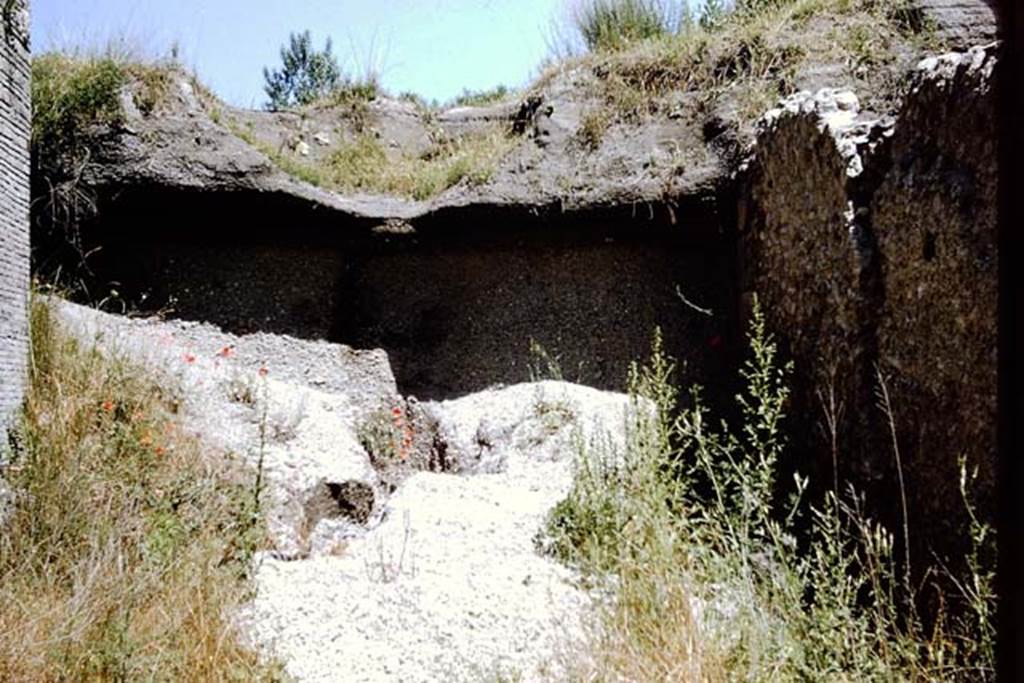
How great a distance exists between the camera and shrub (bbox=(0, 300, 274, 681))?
3.06 meters

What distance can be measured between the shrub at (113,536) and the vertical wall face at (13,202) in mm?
242

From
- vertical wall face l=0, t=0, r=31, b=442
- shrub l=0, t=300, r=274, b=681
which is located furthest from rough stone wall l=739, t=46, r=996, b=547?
vertical wall face l=0, t=0, r=31, b=442

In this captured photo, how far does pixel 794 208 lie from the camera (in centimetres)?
539

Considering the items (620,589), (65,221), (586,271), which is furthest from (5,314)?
(586,271)

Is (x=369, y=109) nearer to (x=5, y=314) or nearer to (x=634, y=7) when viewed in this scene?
(x=634, y=7)

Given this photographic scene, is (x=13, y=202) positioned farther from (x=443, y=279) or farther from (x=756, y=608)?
(x=756, y=608)

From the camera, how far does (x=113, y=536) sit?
379 cm

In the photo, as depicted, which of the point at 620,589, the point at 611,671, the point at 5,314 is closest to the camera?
the point at 611,671

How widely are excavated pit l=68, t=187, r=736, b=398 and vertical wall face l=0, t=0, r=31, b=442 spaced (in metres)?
2.33

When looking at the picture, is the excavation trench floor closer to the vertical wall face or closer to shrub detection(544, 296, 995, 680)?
shrub detection(544, 296, 995, 680)

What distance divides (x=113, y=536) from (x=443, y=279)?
4.46m

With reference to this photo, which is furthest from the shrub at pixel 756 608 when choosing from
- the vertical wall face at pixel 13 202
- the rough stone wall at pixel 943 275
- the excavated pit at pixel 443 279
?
the excavated pit at pixel 443 279

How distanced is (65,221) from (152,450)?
3276 millimetres

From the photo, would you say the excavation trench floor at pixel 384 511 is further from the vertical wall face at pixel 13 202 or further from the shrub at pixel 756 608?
the vertical wall face at pixel 13 202
